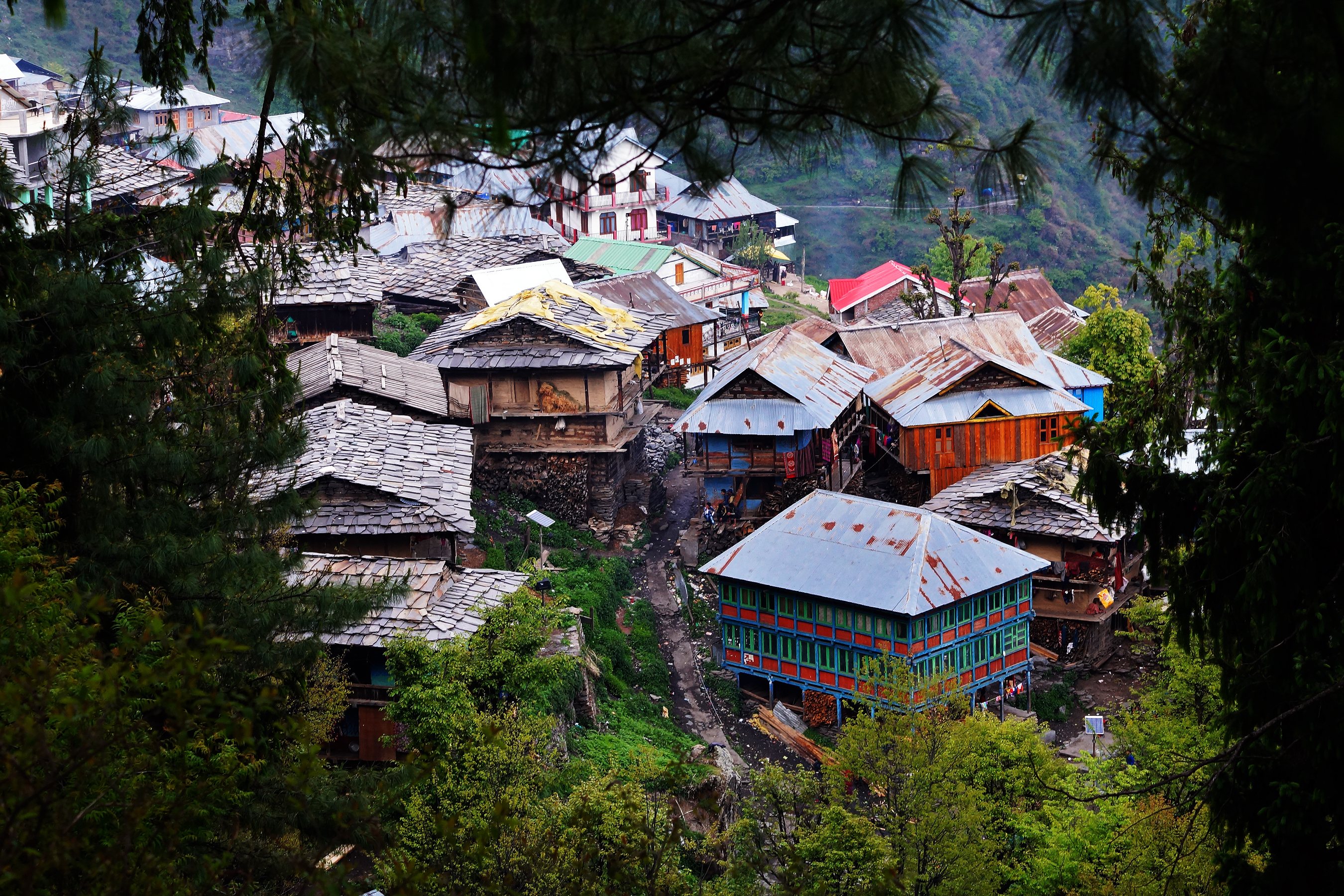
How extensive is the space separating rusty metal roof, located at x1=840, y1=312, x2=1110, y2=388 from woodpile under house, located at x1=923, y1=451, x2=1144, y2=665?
1027 centimetres

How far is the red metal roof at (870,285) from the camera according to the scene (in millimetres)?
63000

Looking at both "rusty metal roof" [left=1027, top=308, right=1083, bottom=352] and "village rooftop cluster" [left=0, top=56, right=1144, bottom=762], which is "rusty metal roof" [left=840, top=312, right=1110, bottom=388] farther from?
"rusty metal roof" [left=1027, top=308, right=1083, bottom=352]

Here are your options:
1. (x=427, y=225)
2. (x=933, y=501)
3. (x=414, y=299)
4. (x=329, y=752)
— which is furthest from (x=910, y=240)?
(x=329, y=752)

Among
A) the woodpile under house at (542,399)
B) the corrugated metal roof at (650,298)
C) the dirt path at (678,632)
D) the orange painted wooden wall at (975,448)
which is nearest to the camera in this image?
the dirt path at (678,632)

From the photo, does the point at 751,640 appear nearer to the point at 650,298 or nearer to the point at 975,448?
the point at 975,448

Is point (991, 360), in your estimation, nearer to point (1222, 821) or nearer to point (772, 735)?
point (772, 735)

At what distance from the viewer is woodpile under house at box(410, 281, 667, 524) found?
35.3m

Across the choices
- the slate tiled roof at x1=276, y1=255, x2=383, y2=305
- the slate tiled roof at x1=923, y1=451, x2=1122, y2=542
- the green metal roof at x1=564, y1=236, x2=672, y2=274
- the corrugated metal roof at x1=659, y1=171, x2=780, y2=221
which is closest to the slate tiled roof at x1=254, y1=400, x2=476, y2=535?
the slate tiled roof at x1=276, y1=255, x2=383, y2=305

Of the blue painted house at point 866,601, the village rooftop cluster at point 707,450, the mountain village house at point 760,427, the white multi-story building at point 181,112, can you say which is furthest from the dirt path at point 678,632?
the white multi-story building at point 181,112

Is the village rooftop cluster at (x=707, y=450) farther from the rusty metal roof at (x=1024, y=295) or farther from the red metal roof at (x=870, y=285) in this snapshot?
the red metal roof at (x=870, y=285)

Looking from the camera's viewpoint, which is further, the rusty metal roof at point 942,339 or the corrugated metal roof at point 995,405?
the rusty metal roof at point 942,339

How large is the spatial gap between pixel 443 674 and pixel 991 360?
890 inches

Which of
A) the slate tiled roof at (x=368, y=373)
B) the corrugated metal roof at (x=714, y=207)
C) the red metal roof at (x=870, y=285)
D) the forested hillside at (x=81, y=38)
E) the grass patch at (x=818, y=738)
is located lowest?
the grass patch at (x=818, y=738)

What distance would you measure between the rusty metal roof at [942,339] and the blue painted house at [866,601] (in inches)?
557
